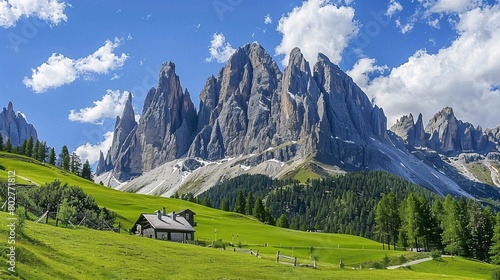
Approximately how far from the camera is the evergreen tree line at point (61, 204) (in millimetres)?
54375

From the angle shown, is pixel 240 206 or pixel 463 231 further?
pixel 240 206

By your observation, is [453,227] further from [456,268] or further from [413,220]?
[456,268]

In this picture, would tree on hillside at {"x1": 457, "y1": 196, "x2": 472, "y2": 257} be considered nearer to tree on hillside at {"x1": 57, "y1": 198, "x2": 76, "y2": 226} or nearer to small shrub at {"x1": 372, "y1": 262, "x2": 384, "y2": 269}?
small shrub at {"x1": 372, "y1": 262, "x2": 384, "y2": 269}

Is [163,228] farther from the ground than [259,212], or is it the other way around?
[259,212]

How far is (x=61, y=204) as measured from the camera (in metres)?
57.4

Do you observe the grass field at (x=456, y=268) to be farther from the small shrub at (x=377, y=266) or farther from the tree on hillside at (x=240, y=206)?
the tree on hillside at (x=240, y=206)

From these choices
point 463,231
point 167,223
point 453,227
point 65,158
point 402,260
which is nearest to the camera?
point 402,260

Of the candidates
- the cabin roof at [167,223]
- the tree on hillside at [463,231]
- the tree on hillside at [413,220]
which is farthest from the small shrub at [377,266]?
the tree on hillside at [463,231]

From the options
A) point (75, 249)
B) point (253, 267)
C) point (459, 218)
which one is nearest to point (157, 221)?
point (253, 267)

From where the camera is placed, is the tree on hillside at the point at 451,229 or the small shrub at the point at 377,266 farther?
the tree on hillside at the point at 451,229

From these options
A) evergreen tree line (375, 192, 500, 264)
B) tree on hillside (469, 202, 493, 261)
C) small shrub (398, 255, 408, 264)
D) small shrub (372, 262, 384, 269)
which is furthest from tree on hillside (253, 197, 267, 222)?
small shrub (372, 262, 384, 269)

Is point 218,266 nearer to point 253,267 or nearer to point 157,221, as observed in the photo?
point 253,267

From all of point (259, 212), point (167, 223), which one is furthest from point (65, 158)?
point (167, 223)

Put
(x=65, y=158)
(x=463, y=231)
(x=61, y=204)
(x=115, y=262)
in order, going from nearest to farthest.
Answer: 1. (x=115, y=262)
2. (x=61, y=204)
3. (x=463, y=231)
4. (x=65, y=158)
